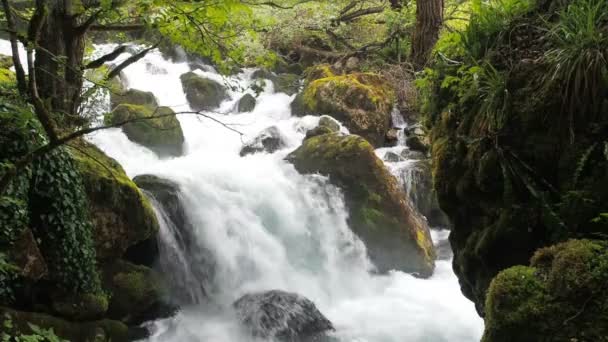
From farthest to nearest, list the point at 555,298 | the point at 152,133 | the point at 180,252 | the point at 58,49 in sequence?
1. the point at 152,133
2. the point at 180,252
3. the point at 58,49
4. the point at 555,298

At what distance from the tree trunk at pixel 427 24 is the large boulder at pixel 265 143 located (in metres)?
5.52

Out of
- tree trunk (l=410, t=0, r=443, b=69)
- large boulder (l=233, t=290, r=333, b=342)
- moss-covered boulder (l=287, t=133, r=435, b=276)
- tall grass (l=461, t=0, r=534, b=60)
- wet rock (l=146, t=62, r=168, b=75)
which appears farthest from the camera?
wet rock (l=146, t=62, r=168, b=75)

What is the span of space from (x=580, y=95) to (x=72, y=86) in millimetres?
6458

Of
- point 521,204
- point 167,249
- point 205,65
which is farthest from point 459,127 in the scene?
point 205,65

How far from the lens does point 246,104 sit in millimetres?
15844

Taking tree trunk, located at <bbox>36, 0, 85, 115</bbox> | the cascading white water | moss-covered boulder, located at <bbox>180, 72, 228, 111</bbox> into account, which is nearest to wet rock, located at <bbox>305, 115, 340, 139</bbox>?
the cascading white water

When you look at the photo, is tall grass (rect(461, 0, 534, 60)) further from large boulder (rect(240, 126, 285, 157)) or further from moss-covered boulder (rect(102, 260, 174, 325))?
large boulder (rect(240, 126, 285, 157))

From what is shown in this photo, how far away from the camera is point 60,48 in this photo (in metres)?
6.47

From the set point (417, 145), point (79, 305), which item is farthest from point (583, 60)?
point (417, 145)

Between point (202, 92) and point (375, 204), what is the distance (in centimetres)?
832

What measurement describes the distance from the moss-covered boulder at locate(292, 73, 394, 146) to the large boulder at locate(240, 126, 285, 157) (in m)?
1.92

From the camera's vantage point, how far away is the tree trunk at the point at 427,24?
7.98 m

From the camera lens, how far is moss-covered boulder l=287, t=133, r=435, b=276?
32.7 ft

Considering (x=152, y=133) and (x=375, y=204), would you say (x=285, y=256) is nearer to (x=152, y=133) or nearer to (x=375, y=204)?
(x=375, y=204)
